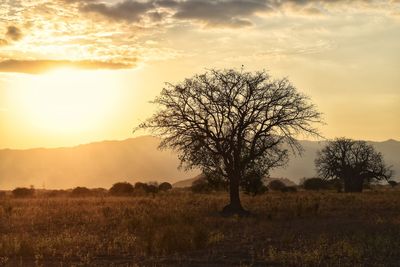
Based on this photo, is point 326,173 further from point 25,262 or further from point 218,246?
point 25,262

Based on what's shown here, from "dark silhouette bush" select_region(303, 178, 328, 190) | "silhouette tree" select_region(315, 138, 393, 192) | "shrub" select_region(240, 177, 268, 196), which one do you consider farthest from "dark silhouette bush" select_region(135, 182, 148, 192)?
"dark silhouette bush" select_region(303, 178, 328, 190)

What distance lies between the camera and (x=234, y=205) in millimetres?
32250

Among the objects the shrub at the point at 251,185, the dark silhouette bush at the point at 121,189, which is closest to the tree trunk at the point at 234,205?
the shrub at the point at 251,185

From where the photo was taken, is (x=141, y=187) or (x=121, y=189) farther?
(x=141, y=187)

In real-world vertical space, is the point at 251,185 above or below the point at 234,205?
above

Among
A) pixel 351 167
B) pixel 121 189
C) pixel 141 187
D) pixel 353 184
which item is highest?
pixel 351 167

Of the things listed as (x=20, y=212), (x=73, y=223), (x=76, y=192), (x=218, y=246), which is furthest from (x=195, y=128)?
(x=76, y=192)

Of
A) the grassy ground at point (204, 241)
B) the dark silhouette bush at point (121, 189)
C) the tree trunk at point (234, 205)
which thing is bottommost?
the grassy ground at point (204, 241)

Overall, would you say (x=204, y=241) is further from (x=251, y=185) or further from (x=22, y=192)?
(x=22, y=192)

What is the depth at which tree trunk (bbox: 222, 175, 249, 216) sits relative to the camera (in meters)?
31.5

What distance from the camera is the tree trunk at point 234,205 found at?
3150 cm

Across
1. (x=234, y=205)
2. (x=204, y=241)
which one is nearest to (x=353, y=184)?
(x=234, y=205)

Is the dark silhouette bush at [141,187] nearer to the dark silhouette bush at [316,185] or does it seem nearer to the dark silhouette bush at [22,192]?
the dark silhouette bush at [22,192]

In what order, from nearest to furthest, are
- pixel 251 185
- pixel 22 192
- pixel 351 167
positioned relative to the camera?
pixel 251 185 < pixel 22 192 < pixel 351 167
